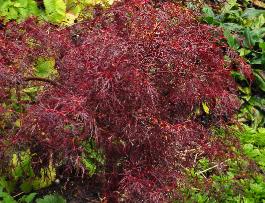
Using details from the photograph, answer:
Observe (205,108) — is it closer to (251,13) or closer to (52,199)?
(52,199)

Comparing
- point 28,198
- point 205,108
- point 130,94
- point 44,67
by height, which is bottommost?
point 28,198

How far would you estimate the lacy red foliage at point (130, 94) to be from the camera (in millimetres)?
2785

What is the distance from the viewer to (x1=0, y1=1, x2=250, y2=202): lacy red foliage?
2.79 m

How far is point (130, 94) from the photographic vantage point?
2.82m

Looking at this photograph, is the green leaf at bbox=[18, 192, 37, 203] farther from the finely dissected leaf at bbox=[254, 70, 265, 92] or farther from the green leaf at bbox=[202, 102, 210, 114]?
the finely dissected leaf at bbox=[254, 70, 265, 92]

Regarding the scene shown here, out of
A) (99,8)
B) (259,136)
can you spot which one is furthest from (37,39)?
(259,136)

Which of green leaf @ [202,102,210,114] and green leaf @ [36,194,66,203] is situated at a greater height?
green leaf @ [202,102,210,114]

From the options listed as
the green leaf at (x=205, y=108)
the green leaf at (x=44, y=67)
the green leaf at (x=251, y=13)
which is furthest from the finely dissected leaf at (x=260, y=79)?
the green leaf at (x=44, y=67)

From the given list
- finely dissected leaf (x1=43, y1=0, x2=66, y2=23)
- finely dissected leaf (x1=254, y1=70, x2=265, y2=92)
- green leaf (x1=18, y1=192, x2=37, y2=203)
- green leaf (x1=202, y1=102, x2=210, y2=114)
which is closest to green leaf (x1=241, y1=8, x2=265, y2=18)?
finely dissected leaf (x1=254, y1=70, x2=265, y2=92)

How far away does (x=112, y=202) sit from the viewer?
3.28m

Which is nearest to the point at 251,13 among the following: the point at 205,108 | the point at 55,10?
the point at 55,10

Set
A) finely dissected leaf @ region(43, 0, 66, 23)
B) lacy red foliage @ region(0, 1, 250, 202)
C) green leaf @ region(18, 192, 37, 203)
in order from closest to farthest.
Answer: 1. lacy red foliage @ region(0, 1, 250, 202)
2. green leaf @ region(18, 192, 37, 203)
3. finely dissected leaf @ region(43, 0, 66, 23)

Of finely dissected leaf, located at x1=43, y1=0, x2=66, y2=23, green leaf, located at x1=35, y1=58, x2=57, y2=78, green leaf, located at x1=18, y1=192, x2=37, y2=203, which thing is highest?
finely dissected leaf, located at x1=43, y1=0, x2=66, y2=23

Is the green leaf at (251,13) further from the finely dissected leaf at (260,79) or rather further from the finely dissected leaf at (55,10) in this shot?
the finely dissected leaf at (55,10)
